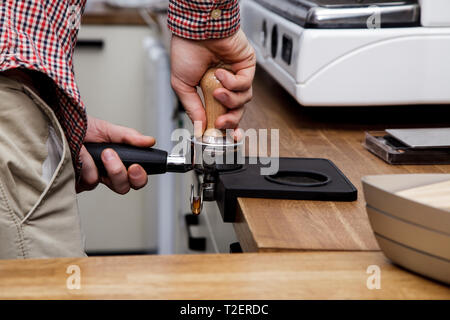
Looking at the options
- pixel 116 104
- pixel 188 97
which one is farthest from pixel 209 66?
pixel 116 104

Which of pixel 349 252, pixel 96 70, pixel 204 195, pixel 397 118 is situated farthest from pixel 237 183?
pixel 96 70

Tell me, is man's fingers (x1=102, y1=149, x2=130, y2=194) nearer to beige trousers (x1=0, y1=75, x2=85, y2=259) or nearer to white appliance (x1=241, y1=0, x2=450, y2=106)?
beige trousers (x1=0, y1=75, x2=85, y2=259)

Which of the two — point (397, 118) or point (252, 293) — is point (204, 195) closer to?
point (252, 293)

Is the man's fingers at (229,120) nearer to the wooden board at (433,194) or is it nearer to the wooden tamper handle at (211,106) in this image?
the wooden tamper handle at (211,106)

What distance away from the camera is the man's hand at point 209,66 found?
820 mm

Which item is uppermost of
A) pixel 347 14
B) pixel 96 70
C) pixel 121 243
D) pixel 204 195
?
pixel 347 14

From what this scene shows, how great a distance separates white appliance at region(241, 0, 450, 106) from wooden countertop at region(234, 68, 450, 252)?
0.20 ft

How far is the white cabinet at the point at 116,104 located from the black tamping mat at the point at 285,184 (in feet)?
5.04

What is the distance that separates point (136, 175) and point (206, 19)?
21cm

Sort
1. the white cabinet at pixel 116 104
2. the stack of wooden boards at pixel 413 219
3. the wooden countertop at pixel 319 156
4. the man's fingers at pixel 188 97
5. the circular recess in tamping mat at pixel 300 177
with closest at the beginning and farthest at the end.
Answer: the stack of wooden boards at pixel 413 219 < the wooden countertop at pixel 319 156 < the circular recess in tamping mat at pixel 300 177 < the man's fingers at pixel 188 97 < the white cabinet at pixel 116 104

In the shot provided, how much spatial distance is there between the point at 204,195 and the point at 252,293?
0.28 metres

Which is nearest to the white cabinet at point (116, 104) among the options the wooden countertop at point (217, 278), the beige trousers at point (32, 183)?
the beige trousers at point (32, 183)

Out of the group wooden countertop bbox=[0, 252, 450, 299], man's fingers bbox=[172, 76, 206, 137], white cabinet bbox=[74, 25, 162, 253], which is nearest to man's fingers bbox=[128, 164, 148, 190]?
man's fingers bbox=[172, 76, 206, 137]

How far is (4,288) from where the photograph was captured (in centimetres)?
49
